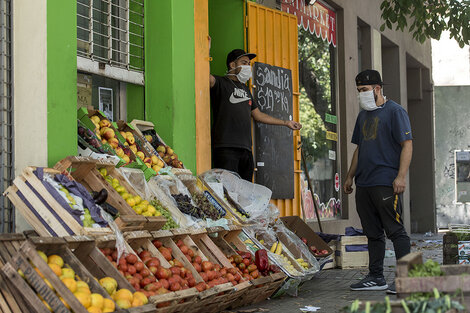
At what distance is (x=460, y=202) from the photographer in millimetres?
21875

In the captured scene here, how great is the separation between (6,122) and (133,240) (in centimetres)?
139


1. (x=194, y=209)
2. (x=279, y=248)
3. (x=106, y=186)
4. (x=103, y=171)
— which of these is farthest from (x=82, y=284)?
(x=279, y=248)

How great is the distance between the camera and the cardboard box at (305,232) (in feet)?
30.4

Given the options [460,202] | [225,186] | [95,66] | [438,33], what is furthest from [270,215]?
[460,202]

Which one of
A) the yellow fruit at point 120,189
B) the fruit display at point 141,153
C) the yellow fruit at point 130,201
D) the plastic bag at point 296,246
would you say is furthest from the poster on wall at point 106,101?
the plastic bag at point 296,246

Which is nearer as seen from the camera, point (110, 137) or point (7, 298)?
point (7, 298)

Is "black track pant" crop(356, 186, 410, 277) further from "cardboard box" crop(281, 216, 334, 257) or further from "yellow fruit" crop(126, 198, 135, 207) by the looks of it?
"yellow fruit" crop(126, 198, 135, 207)

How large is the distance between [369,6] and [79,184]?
37.1ft

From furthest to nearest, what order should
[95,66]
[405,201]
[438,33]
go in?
[405,201], [438,33], [95,66]

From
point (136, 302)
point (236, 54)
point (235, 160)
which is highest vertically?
point (236, 54)

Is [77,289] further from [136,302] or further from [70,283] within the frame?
[136,302]

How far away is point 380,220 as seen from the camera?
7832mm

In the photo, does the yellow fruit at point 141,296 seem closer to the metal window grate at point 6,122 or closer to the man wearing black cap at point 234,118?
the metal window grate at point 6,122

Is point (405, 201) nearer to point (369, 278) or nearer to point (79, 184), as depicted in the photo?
point (369, 278)
